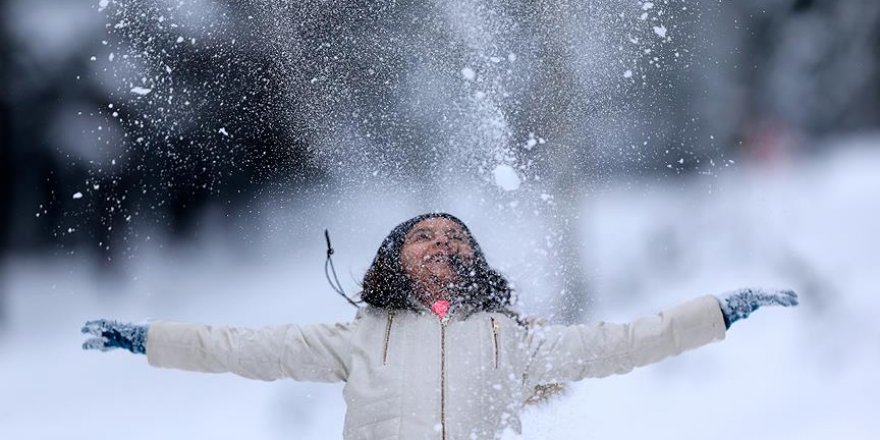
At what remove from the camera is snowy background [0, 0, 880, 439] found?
3.16 meters

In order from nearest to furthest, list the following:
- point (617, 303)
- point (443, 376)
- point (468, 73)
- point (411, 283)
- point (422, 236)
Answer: point (443, 376)
point (411, 283)
point (422, 236)
point (617, 303)
point (468, 73)

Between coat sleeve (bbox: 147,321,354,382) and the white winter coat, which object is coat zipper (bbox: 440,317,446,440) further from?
coat sleeve (bbox: 147,321,354,382)

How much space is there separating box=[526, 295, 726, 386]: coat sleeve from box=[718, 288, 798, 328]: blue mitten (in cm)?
2

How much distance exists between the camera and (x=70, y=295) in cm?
321

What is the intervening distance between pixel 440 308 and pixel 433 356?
121 millimetres

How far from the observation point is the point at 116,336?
206 cm

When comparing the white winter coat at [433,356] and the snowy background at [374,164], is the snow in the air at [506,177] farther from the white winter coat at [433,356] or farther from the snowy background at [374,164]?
the white winter coat at [433,356]

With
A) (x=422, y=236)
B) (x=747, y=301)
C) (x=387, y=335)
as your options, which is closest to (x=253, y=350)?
(x=387, y=335)

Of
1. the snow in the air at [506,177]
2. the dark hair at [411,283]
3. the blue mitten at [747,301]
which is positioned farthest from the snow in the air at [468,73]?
the blue mitten at [747,301]

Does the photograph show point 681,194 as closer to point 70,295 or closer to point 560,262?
point 560,262

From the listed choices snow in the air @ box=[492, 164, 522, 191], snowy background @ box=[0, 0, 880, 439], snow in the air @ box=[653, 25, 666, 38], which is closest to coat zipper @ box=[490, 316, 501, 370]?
snowy background @ box=[0, 0, 880, 439]

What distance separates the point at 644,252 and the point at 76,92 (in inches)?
82.8

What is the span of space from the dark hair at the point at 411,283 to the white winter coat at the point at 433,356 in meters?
0.05

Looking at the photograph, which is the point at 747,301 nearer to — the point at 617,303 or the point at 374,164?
the point at 617,303
